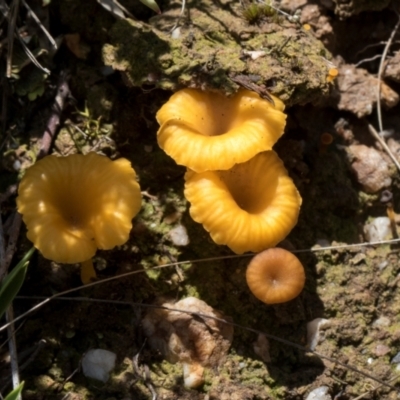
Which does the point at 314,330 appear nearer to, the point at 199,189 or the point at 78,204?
the point at 199,189

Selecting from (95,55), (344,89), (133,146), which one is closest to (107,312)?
(133,146)

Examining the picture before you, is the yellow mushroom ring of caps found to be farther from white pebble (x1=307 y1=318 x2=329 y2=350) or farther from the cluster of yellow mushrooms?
white pebble (x1=307 y1=318 x2=329 y2=350)

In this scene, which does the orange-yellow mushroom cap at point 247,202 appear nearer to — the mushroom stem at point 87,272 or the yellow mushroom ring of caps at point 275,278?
the yellow mushroom ring of caps at point 275,278

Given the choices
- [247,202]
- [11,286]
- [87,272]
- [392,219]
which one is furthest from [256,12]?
[11,286]

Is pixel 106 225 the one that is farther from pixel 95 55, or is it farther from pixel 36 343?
pixel 95 55

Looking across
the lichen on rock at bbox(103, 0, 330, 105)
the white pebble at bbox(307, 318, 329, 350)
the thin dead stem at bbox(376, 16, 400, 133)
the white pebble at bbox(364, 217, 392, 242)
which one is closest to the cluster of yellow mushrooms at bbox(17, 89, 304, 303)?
the lichen on rock at bbox(103, 0, 330, 105)

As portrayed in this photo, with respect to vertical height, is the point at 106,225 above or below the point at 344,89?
below
